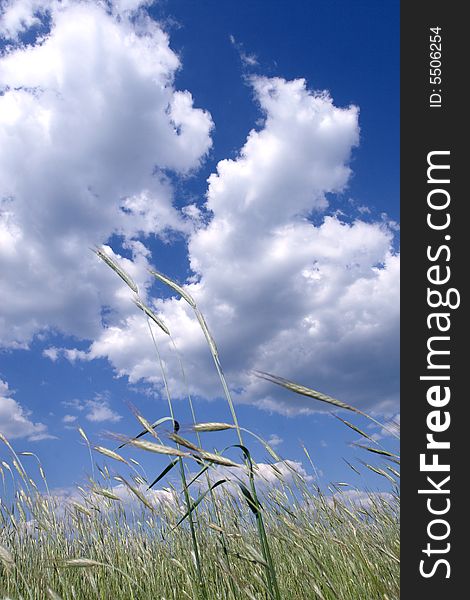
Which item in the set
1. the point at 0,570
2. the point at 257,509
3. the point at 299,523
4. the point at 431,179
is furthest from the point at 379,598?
the point at 0,570

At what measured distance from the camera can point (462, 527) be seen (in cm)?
210

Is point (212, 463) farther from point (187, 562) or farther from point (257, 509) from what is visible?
point (187, 562)

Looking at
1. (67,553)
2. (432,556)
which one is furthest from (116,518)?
(432,556)

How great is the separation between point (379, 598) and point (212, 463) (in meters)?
1.35

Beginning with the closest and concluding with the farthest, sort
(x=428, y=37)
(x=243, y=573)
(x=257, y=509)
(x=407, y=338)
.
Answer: (x=257, y=509) → (x=407, y=338) → (x=428, y=37) → (x=243, y=573)

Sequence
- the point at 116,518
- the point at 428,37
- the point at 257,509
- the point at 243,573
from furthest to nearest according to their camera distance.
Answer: the point at 116,518, the point at 243,573, the point at 428,37, the point at 257,509

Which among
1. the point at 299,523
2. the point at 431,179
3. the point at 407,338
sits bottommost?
the point at 299,523

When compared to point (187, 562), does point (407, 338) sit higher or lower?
higher

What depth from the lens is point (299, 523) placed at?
3297mm

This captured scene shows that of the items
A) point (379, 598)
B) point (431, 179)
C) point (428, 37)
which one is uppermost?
point (428, 37)

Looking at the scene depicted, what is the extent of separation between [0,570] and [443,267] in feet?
11.6

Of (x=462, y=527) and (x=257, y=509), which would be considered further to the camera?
(x=462, y=527)

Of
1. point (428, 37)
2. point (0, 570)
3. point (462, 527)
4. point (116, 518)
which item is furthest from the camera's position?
point (116, 518)

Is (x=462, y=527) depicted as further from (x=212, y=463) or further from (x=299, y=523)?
(x=299, y=523)
